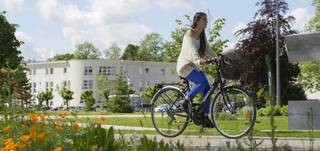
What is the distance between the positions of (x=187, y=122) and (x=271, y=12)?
3601 cm

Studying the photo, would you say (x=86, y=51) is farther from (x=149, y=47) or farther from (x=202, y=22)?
(x=202, y=22)

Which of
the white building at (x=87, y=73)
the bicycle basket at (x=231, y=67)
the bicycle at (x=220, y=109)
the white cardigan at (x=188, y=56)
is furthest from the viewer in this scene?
the white building at (x=87, y=73)

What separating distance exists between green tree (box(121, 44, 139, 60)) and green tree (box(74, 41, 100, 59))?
24.3 ft

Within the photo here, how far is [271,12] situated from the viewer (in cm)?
4291

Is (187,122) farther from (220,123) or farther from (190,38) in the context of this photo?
(190,38)

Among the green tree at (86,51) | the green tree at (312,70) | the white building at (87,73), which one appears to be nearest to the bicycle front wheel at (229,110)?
the green tree at (312,70)

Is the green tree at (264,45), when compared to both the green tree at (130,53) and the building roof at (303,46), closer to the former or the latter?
the building roof at (303,46)

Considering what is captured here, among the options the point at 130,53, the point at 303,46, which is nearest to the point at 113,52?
the point at 130,53

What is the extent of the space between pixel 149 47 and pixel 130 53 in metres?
5.26

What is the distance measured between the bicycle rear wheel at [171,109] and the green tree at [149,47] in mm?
127457

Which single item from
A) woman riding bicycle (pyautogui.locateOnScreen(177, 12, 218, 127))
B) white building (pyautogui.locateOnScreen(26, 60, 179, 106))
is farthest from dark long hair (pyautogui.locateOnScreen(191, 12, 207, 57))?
white building (pyautogui.locateOnScreen(26, 60, 179, 106))

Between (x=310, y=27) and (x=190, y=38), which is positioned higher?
(x=310, y=27)

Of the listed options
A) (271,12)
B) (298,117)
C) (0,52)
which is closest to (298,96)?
(271,12)

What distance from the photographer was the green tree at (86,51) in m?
132
